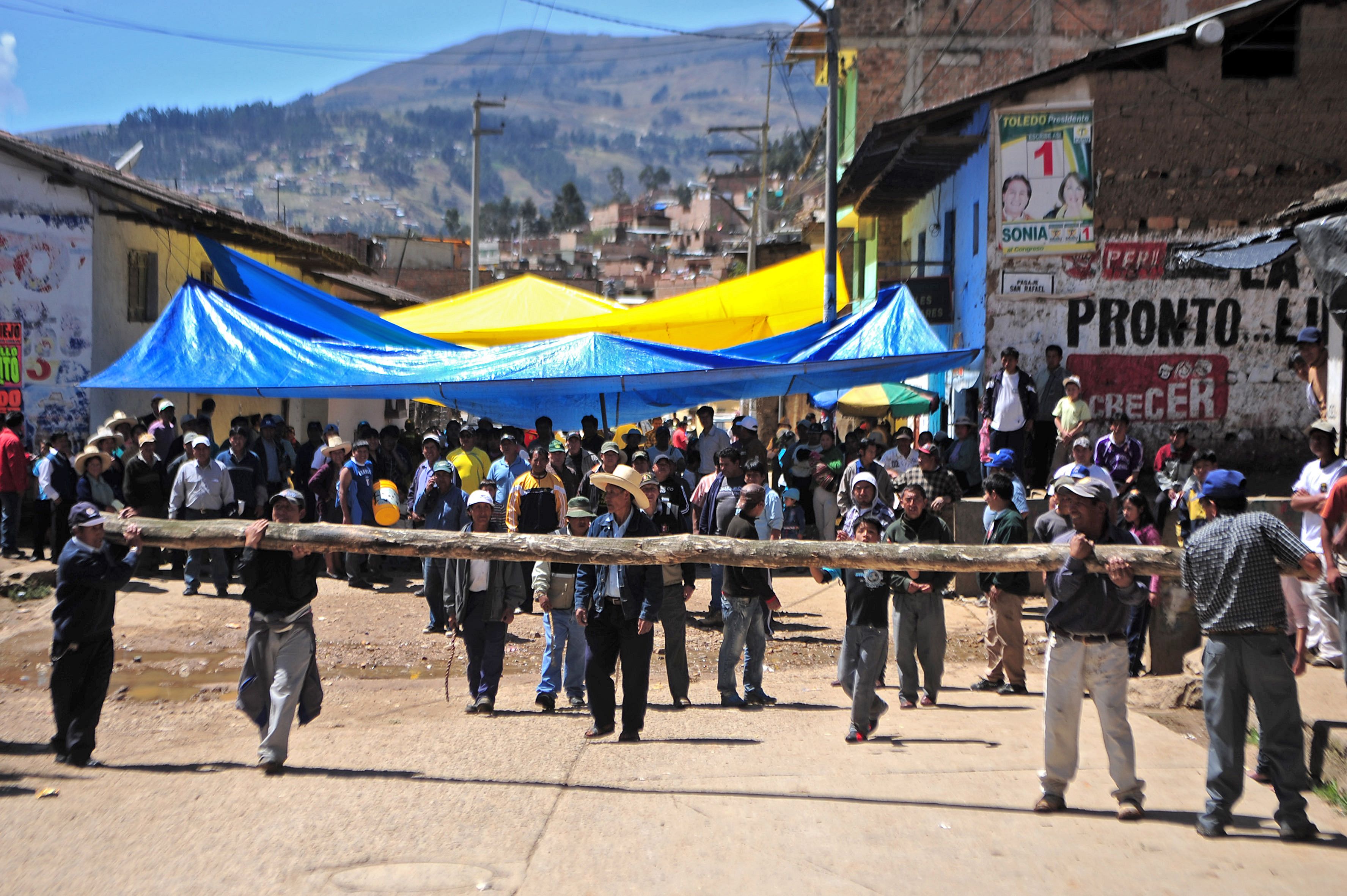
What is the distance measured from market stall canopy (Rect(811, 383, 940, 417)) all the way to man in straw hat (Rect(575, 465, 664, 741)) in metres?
12.0

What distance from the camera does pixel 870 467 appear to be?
1232 centimetres

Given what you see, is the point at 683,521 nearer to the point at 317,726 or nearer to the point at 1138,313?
the point at 317,726

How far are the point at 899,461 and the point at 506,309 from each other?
6866 mm

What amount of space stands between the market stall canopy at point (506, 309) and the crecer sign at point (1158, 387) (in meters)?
6.62

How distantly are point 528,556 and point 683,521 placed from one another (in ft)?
11.4

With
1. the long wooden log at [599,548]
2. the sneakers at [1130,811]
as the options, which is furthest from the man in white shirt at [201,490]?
the sneakers at [1130,811]

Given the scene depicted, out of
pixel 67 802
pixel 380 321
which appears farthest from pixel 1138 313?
pixel 67 802

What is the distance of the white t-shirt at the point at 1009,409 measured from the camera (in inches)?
567

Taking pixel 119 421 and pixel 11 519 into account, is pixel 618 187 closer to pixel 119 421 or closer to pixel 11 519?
pixel 119 421

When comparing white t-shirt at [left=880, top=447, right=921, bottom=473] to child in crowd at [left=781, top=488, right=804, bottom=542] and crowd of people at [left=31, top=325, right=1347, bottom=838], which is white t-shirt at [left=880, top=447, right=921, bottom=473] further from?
child in crowd at [left=781, top=488, right=804, bottom=542]

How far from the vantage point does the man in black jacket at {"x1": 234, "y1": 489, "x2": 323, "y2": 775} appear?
6953 millimetres

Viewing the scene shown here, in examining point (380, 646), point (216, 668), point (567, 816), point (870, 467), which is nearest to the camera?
point (567, 816)

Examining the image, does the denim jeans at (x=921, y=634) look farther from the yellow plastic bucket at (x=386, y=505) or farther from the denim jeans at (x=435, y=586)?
the yellow plastic bucket at (x=386, y=505)

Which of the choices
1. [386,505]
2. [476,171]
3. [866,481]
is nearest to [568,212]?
[476,171]
